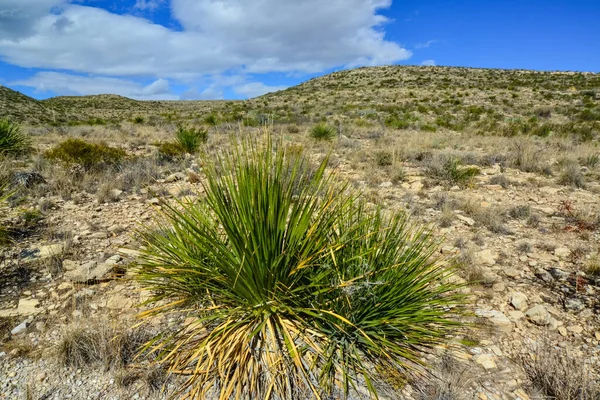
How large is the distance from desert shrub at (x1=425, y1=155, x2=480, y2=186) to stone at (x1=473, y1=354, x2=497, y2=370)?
4.38m

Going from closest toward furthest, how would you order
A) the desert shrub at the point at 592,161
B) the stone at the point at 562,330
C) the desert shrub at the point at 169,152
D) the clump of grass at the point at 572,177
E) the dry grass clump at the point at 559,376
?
the dry grass clump at the point at 559,376 < the stone at the point at 562,330 < the clump of grass at the point at 572,177 < the desert shrub at the point at 592,161 < the desert shrub at the point at 169,152

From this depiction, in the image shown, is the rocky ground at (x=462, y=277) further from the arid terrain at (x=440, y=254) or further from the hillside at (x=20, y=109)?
the hillside at (x=20, y=109)

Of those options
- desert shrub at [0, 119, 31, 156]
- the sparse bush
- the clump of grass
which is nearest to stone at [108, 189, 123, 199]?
desert shrub at [0, 119, 31, 156]

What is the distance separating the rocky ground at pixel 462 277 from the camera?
2.03m

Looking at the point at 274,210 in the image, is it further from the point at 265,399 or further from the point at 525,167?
the point at 525,167

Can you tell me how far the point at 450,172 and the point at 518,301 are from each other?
12.9 feet

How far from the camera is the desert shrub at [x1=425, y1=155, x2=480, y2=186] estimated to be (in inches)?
247

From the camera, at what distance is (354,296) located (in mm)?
2049

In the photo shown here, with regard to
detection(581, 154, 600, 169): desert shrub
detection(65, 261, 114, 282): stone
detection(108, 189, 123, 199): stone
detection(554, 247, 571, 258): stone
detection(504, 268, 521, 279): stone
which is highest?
detection(581, 154, 600, 169): desert shrub

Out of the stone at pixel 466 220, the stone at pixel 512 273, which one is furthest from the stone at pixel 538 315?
the stone at pixel 466 220

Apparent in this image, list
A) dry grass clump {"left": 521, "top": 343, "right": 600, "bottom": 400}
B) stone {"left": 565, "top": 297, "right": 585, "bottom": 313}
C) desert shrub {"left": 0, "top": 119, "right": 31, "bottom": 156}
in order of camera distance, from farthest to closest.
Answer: desert shrub {"left": 0, "top": 119, "right": 31, "bottom": 156} → stone {"left": 565, "top": 297, "right": 585, "bottom": 313} → dry grass clump {"left": 521, "top": 343, "right": 600, "bottom": 400}

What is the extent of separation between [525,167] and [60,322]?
8.28 metres

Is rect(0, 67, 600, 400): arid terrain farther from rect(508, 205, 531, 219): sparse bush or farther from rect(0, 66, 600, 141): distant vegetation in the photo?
rect(0, 66, 600, 141): distant vegetation

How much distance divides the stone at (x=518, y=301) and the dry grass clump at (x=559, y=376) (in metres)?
0.53
